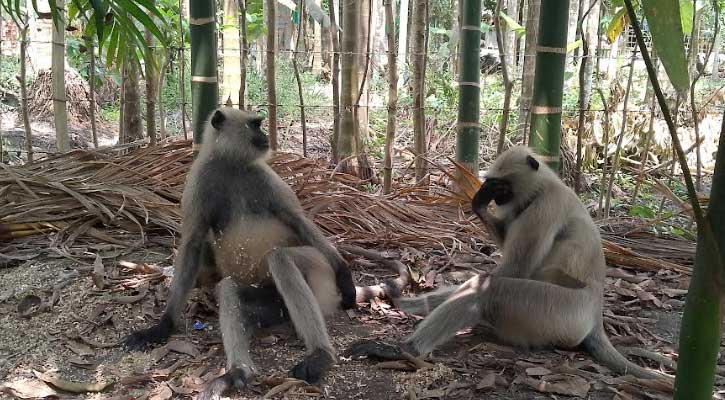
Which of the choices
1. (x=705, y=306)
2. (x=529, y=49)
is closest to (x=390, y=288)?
(x=705, y=306)

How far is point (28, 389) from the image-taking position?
129 inches

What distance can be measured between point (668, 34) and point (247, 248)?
136 inches

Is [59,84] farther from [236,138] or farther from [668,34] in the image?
[668,34]

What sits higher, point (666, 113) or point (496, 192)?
point (666, 113)

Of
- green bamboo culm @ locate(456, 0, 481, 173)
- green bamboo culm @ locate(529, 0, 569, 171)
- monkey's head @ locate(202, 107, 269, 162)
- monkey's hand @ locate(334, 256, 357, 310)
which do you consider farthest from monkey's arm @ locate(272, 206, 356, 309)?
green bamboo culm @ locate(456, 0, 481, 173)

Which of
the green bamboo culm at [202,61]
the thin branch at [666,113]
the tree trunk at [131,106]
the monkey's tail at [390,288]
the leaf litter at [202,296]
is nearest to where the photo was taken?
the thin branch at [666,113]

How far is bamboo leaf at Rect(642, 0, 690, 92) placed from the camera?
3.57 ft

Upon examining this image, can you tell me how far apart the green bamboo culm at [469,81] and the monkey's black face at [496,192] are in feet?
7.34

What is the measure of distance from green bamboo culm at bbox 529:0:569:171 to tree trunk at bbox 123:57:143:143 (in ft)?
13.5

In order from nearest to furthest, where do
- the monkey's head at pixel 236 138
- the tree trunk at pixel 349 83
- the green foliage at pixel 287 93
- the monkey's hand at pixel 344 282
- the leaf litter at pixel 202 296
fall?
the leaf litter at pixel 202 296 → the monkey's hand at pixel 344 282 → the monkey's head at pixel 236 138 → the tree trunk at pixel 349 83 → the green foliage at pixel 287 93

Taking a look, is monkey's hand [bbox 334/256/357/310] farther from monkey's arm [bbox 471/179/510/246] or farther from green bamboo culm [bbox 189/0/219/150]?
green bamboo culm [bbox 189/0/219/150]

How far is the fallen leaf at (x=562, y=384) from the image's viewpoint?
337 cm

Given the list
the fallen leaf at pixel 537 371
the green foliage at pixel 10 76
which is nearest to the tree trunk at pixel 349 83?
the fallen leaf at pixel 537 371

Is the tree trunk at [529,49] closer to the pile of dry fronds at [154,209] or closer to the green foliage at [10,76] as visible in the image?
the pile of dry fronds at [154,209]
